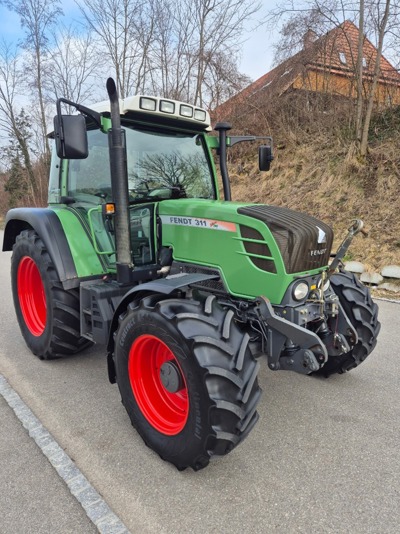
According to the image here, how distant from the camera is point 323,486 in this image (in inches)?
82.9

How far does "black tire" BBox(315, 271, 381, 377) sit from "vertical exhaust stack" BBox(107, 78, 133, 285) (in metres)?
1.61

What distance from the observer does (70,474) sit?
2209 mm

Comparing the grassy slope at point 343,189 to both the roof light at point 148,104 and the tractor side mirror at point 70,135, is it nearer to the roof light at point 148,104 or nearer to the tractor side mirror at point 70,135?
the roof light at point 148,104

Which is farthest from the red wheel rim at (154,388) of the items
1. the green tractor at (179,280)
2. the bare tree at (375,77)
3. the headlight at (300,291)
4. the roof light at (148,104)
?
the bare tree at (375,77)

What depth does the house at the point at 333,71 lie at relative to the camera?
8.84 meters

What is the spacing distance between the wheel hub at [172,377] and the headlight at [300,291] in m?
0.85

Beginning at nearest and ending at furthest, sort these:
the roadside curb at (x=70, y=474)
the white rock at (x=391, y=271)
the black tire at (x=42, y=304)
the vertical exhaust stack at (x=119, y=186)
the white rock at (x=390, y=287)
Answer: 1. the roadside curb at (x=70, y=474)
2. the vertical exhaust stack at (x=119, y=186)
3. the black tire at (x=42, y=304)
4. the white rock at (x=390, y=287)
5. the white rock at (x=391, y=271)

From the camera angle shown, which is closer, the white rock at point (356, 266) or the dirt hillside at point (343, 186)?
the white rock at point (356, 266)

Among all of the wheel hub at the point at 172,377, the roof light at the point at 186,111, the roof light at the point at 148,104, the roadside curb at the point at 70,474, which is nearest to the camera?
the roadside curb at the point at 70,474

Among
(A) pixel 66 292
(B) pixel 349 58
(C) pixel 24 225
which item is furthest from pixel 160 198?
(B) pixel 349 58

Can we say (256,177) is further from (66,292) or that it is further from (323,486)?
(323,486)

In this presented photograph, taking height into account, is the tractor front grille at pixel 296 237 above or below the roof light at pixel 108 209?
below

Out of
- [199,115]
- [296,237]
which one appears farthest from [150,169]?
[296,237]

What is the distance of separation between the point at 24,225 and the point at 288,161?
7.70 metres
